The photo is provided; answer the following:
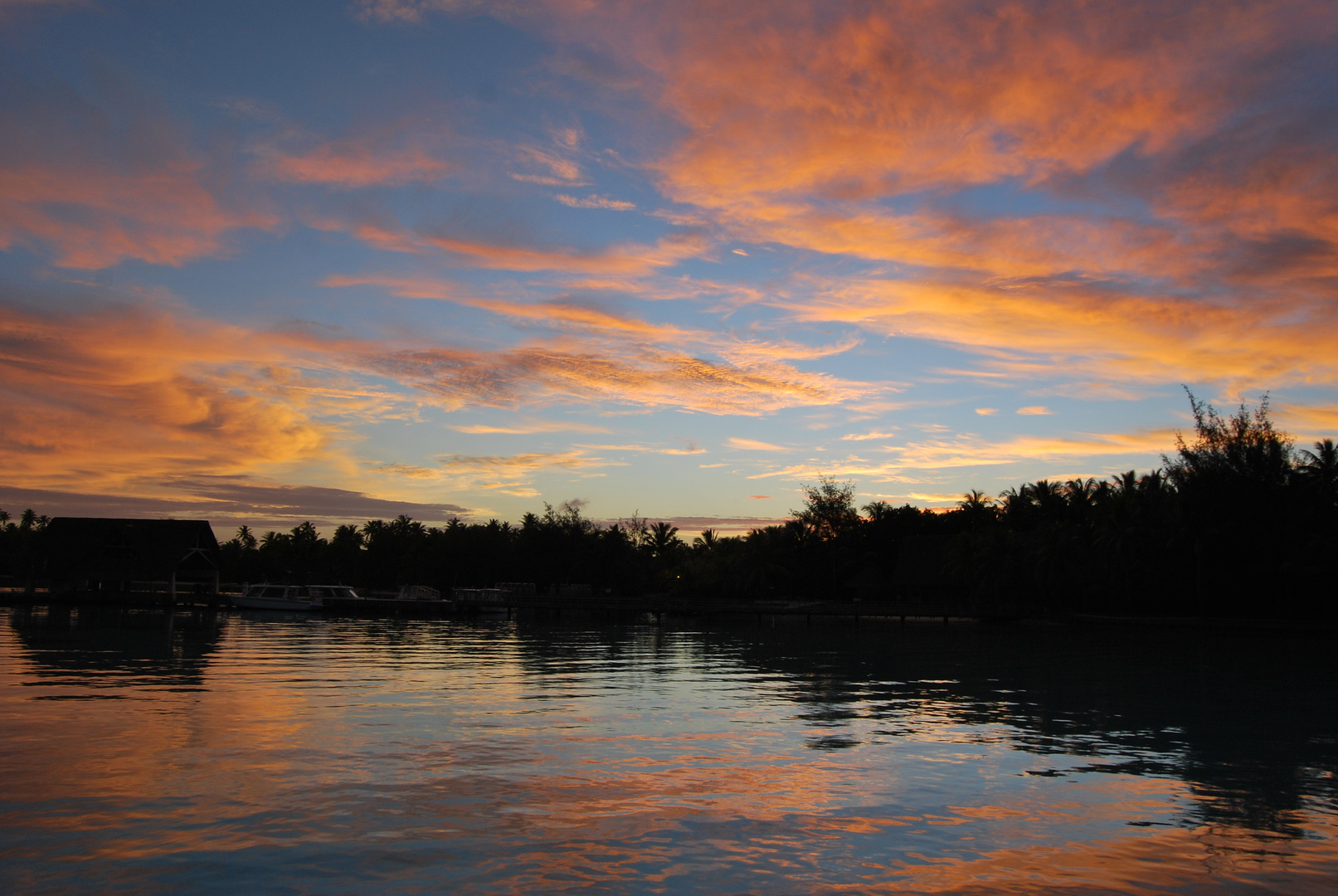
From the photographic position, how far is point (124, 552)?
83250 mm

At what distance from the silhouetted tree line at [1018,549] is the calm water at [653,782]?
37.3 meters

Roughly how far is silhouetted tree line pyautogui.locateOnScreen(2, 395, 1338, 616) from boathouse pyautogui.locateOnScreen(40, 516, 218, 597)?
3614 cm

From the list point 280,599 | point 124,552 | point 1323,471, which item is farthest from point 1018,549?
point 124,552

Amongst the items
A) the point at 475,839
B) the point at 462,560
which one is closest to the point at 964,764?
the point at 475,839

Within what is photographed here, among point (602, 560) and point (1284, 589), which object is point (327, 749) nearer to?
point (1284, 589)

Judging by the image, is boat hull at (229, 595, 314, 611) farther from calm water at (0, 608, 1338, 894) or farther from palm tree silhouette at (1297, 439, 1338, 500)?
palm tree silhouette at (1297, 439, 1338, 500)

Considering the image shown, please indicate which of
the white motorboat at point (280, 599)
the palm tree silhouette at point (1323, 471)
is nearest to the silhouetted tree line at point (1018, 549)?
the palm tree silhouette at point (1323, 471)

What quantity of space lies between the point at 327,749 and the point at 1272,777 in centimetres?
1484

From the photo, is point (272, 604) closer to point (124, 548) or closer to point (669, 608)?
point (124, 548)

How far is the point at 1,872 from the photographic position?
8.78 m

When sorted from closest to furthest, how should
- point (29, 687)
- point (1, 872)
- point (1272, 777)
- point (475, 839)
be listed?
point (1, 872)
point (475, 839)
point (1272, 777)
point (29, 687)

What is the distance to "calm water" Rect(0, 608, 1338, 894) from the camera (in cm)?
925

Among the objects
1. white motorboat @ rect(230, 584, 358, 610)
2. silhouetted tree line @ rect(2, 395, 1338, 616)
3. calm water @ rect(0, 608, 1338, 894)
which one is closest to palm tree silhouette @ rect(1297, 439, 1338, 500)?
silhouetted tree line @ rect(2, 395, 1338, 616)

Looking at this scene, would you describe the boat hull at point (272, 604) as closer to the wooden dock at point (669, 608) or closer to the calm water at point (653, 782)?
the wooden dock at point (669, 608)
